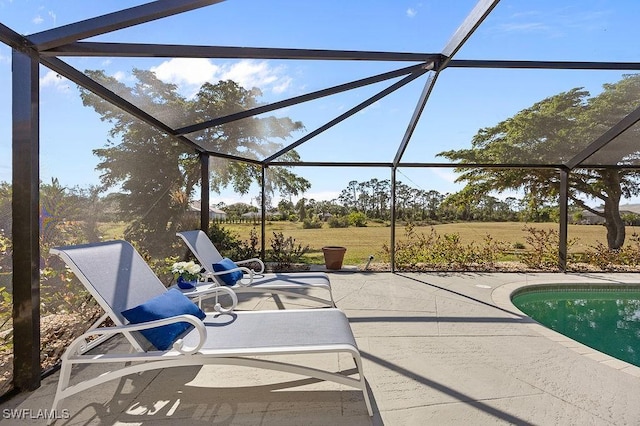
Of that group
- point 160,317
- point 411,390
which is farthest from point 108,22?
point 411,390

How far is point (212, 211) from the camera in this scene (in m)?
8.20

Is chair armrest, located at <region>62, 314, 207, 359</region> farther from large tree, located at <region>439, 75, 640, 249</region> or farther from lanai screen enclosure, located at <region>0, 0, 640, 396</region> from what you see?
large tree, located at <region>439, 75, 640, 249</region>

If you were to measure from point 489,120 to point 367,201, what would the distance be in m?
3.89

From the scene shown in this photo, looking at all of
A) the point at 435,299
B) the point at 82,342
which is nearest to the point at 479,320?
the point at 435,299

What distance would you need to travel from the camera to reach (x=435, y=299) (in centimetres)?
570

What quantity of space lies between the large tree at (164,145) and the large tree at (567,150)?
14.0 feet

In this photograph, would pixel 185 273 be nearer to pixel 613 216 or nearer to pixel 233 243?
pixel 233 243

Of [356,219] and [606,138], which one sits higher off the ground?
[606,138]

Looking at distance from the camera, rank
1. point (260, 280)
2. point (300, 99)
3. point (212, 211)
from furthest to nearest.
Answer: point (212, 211)
point (260, 280)
point (300, 99)

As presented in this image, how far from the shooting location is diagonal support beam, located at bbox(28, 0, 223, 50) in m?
2.71

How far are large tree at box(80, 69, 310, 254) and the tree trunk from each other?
320 inches

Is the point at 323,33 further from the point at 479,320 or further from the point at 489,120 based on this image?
the point at 489,120

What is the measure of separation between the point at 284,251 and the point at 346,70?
545 centimetres

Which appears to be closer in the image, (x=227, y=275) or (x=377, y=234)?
(x=227, y=275)
